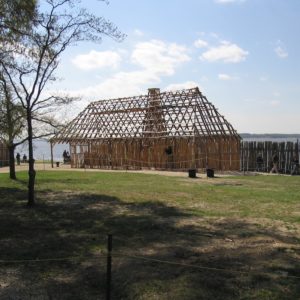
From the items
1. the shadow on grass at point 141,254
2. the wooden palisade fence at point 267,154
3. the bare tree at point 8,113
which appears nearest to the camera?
the shadow on grass at point 141,254

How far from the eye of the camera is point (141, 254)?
9156 mm

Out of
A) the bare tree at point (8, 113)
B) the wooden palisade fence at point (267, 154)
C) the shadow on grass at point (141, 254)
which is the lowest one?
the shadow on grass at point (141, 254)

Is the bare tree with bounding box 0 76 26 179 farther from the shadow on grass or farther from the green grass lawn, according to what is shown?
the shadow on grass

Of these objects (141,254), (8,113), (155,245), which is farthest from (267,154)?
(141,254)

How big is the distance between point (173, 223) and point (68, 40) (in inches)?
312

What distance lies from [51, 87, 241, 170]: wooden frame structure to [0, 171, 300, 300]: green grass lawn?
16.8 meters

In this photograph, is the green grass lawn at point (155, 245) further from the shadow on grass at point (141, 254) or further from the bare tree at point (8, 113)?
the bare tree at point (8, 113)

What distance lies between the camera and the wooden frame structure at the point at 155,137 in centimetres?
3484

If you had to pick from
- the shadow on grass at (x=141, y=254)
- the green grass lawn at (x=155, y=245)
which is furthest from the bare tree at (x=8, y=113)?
Result: the shadow on grass at (x=141, y=254)

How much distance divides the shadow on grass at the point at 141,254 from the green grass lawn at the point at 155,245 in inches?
0.7

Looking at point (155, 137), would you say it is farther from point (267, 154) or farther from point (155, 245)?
point (155, 245)

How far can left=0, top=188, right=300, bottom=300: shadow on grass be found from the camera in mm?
7160

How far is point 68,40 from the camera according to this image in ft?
53.5

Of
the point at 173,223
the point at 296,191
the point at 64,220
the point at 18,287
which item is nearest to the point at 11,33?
the point at 64,220
